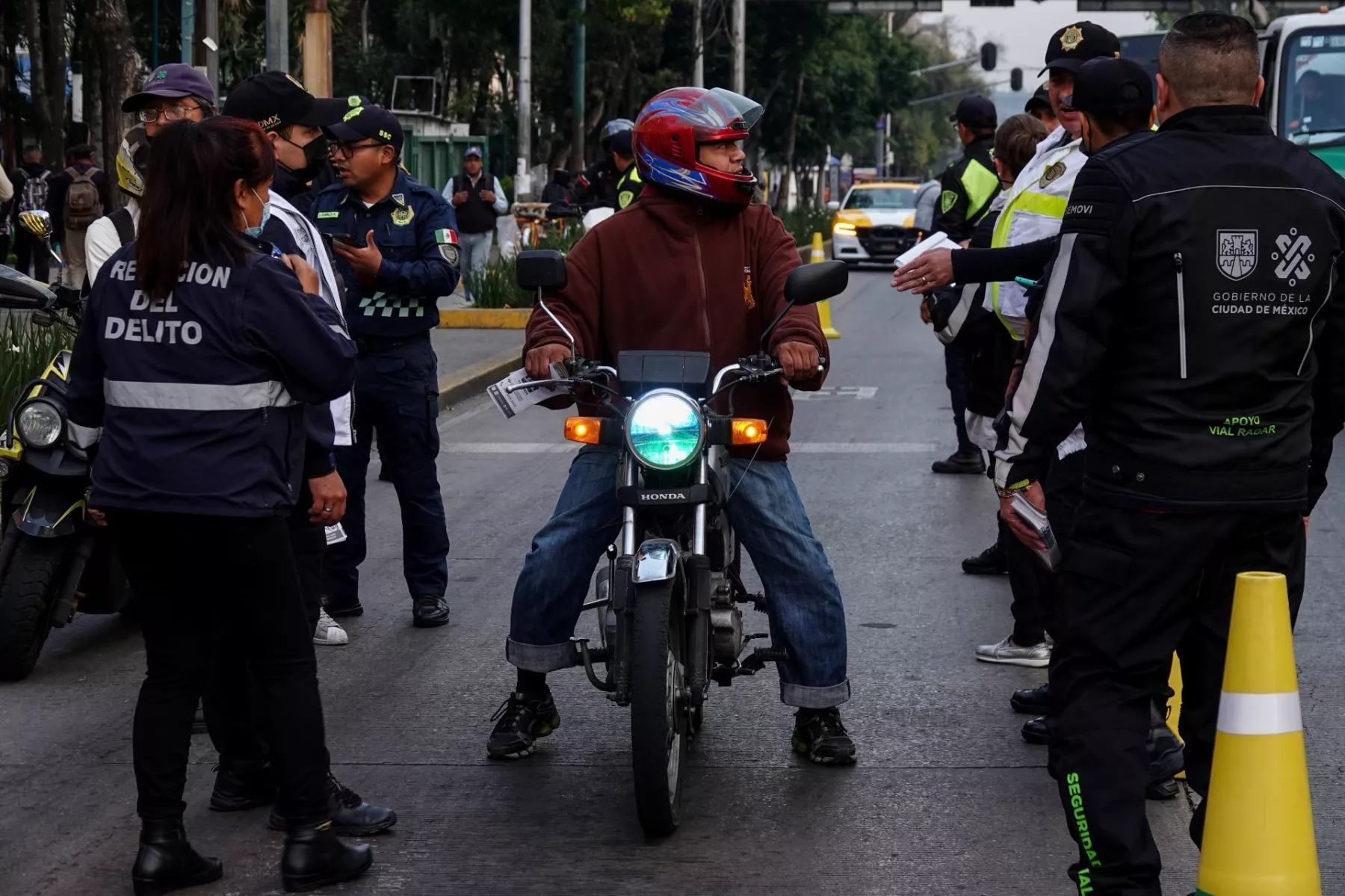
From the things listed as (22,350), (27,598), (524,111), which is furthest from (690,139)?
(524,111)

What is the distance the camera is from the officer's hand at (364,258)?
6.87 m

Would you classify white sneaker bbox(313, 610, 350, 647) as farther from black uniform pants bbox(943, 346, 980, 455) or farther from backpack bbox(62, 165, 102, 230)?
backpack bbox(62, 165, 102, 230)

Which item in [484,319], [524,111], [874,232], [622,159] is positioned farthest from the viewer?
[874,232]

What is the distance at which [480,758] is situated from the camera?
18.4 feet

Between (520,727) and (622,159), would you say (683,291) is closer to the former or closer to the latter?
(520,727)

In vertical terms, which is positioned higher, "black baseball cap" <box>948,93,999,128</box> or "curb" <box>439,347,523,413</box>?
"black baseball cap" <box>948,93,999,128</box>

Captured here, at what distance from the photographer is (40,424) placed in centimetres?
648

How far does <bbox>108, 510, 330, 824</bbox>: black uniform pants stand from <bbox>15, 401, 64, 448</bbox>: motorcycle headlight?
2196 mm

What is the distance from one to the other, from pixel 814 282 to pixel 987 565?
11.7 ft

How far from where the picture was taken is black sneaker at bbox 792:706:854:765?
5.48 m

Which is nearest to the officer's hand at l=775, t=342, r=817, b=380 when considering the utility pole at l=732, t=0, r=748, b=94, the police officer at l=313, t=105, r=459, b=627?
the police officer at l=313, t=105, r=459, b=627

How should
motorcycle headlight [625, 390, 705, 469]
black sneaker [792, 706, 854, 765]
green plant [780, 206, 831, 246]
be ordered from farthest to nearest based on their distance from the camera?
green plant [780, 206, 831, 246] → black sneaker [792, 706, 854, 765] → motorcycle headlight [625, 390, 705, 469]

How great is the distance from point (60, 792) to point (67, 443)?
5.23 ft

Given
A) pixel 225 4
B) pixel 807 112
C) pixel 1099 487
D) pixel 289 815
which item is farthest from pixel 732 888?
pixel 807 112
